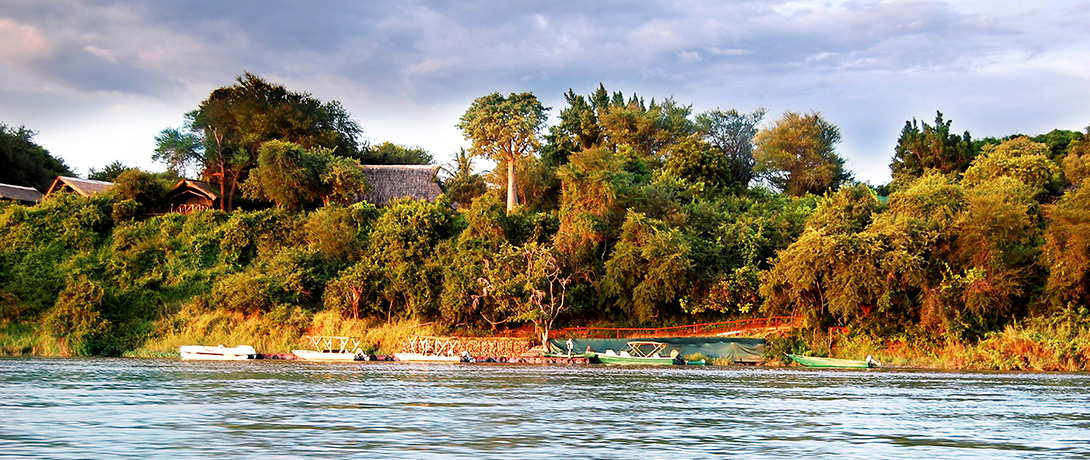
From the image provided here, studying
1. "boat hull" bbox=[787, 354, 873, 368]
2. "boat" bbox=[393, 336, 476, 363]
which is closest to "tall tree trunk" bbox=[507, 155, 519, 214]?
"boat" bbox=[393, 336, 476, 363]

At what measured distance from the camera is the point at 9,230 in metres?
62.1

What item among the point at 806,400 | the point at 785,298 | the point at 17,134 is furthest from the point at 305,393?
the point at 17,134

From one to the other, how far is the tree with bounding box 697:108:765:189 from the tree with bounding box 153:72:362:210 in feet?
92.4

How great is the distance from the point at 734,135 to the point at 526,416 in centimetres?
6392

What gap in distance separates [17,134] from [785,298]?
6453 centimetres

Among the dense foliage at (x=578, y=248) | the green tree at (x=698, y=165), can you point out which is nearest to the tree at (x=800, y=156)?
the dense foliage at (x=578, y=248)

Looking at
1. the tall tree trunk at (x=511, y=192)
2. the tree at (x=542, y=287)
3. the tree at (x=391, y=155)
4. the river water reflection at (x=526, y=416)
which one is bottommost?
the river water reflection at (x=526, y=416)

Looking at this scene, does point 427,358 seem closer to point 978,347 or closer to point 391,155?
point 978,347

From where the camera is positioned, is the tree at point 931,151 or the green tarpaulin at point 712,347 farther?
the tree at point 931,151

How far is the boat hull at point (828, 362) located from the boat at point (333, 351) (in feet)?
62.4

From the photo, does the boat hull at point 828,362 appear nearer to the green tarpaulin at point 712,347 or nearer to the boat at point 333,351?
the green tarpaulin at point 712,347

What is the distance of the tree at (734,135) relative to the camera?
256ft

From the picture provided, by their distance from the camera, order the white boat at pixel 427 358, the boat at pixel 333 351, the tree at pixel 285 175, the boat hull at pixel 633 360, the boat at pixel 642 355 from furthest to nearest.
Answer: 1. the tree at pixel 285 175
2. the boat at pixel 333 351
3. the white boat at pixel 427 358
4. the boat at pixel 642 355
5. the boat hull at pixel 633 360

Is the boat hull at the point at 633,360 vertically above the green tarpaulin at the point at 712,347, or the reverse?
the green tarpaulin at the point at 712,347
